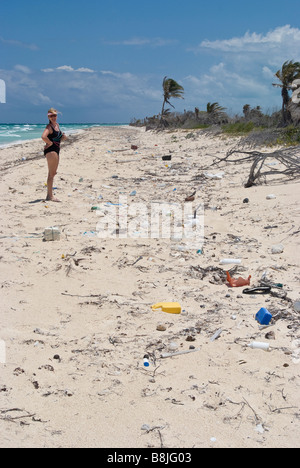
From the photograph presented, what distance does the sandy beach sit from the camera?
1.58 m

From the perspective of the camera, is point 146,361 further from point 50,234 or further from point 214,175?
point 214,175

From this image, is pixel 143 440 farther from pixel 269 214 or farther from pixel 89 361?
pixel 269 214

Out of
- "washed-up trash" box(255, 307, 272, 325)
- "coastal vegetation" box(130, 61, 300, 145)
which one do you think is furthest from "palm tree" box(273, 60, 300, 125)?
"washed-up trash" box(255, 307, 272, 325)

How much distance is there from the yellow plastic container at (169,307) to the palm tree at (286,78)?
40.9ft

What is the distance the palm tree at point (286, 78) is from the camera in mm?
13094

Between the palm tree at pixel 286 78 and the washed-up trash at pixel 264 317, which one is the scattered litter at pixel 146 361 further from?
the palm tree at pixel 286 78

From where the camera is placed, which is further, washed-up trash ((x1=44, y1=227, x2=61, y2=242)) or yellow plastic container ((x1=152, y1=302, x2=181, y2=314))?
washed-up trash ((x1=44, y1=227, x2=61, y2=242))

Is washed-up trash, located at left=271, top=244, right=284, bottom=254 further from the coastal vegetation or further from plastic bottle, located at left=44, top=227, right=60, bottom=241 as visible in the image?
the coastal vegetation

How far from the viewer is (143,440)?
1.51m

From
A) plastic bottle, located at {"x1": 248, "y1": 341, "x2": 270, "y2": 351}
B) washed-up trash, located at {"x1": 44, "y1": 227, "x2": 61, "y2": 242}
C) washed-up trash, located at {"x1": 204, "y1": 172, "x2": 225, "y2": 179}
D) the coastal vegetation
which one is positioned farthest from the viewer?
the coastal vegetation

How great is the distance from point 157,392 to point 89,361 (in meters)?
0.43

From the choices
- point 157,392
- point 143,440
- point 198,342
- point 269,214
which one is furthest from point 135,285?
point 269,214

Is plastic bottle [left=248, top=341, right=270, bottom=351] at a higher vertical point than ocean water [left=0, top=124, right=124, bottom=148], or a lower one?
lower

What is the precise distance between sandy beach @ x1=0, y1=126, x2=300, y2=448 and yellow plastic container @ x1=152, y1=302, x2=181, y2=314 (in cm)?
3
